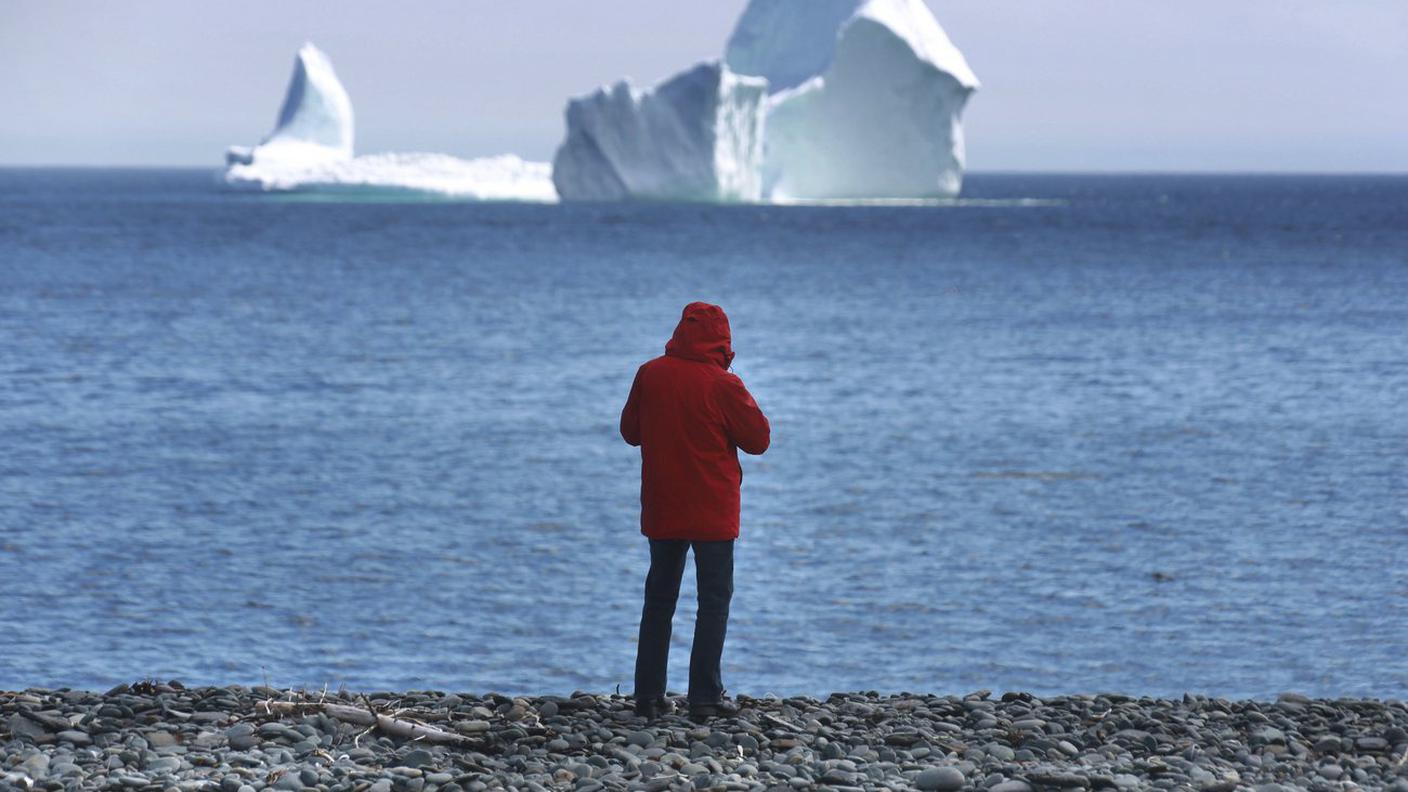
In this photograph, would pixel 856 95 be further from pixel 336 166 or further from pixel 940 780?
pixel 940 780

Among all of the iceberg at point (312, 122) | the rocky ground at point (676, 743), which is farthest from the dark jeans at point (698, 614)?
the iceberg at point (312, 122)

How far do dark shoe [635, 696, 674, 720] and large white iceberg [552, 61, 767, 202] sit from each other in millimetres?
54922

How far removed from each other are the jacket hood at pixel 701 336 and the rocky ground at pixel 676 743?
1.37 metres

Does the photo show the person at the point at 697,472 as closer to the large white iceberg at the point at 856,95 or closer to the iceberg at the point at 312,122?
the large white iceberg at the point at 856,95

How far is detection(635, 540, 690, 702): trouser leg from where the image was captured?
6199 mm

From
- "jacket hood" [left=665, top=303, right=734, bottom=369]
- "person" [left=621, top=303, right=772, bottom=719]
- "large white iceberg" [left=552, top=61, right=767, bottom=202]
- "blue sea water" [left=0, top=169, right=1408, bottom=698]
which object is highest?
"large white iceberg" [left=552, top=61, right=767, bottom=202]

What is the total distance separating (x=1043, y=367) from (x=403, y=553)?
51.5ft

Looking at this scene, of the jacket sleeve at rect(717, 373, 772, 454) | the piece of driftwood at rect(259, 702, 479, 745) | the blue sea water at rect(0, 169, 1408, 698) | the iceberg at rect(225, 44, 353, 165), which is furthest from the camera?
the iceberg at rect(225, 44, 353, 165)

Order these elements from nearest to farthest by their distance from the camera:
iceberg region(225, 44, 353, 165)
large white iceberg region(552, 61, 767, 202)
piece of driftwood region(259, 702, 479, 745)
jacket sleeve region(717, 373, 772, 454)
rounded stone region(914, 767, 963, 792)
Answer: rounded stone region(914, 767, 963, 792) < piece of driftwood region(259, 702, 479, 745) < jacket sleeve region(717, 373, 772, 454) < large white iceberg region(552, 61, 767, 202) < iceberg region(225, 44, 353, 165)

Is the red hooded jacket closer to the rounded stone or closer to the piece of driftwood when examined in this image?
the piece of driftwood

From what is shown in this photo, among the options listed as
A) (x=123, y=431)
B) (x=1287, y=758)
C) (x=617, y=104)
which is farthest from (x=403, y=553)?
(x=617, y=104)

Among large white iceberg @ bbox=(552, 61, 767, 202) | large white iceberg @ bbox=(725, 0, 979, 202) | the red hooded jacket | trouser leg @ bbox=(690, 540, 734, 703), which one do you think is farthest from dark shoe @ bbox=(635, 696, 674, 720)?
large white iceberg @ bbox=(725, 0, 979, 202)

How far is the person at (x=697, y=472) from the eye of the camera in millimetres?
6066

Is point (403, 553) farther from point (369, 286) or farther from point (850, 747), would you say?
point (369, 286)
